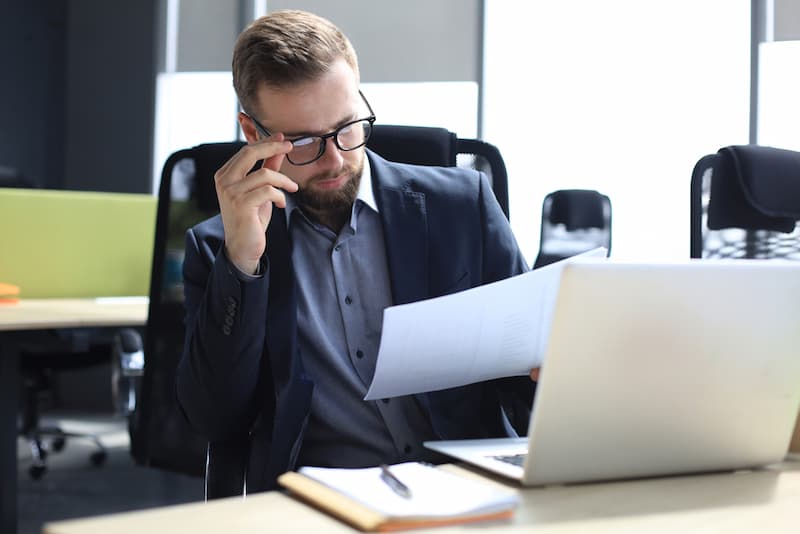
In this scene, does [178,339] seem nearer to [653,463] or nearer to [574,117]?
[653,463]

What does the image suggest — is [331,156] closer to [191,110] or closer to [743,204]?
[743,204]

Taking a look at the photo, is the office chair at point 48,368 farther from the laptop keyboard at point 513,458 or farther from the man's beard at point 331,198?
the laptop keyboard at point 513,458

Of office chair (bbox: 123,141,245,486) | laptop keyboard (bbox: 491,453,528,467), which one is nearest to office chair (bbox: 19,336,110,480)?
office chair (bbox: 123,141,245,486)

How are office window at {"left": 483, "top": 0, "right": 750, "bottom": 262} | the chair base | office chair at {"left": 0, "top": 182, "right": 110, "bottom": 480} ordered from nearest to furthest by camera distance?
office chair at {"left": 0, "top": 182, "right": 110, "bottom": 480} → the chair base → office window at {"left": 483, "top": 0, "right": 750, "bottom": 262}

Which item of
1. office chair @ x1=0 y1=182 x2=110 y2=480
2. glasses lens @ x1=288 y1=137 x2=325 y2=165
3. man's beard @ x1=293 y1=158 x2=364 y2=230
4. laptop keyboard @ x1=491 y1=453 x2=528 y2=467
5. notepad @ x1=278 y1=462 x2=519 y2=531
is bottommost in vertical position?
office chair @ x1=0 y1=182 x2=110 y2=480

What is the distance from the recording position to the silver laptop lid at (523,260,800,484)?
852mm

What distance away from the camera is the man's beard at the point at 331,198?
1445mm

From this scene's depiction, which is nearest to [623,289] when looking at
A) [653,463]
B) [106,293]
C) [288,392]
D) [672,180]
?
[653,463]

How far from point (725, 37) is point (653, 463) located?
3.60m

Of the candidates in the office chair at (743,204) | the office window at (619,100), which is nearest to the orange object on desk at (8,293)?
the office window at (619,100)

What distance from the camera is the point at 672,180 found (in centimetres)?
421

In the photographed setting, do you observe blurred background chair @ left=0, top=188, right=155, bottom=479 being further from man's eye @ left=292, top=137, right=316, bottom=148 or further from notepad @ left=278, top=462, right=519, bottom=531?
notepad @ left=278, top=462, right=519, bottom=531

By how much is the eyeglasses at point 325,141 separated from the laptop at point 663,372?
1.92 feet

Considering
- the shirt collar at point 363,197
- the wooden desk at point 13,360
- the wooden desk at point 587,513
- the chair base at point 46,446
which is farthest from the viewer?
the chair base at point 46,446
